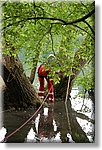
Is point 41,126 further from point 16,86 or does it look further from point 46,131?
point 16,86

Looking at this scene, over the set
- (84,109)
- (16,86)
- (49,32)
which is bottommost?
(84,109)

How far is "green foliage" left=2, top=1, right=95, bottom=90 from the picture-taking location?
6.55 ft

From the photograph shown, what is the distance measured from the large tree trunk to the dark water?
0.07 meters

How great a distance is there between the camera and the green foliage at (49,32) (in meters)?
2.00

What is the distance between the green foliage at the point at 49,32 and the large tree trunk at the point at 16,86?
6 centimetres

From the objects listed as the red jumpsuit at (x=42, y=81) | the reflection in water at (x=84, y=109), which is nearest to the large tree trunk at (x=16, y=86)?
the red jumpsuit at (x=42, y=81)

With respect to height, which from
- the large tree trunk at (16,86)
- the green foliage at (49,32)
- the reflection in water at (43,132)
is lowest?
the reflection in water at (43,132)

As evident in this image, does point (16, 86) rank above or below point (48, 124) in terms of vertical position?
above

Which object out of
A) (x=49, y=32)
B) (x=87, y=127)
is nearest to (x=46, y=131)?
(x=87, y=127)

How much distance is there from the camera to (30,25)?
2.01 metres

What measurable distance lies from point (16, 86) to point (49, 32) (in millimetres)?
431

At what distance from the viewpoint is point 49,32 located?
2.02 m

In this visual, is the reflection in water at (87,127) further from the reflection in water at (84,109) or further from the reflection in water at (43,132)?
the reflection in water at (43,132)

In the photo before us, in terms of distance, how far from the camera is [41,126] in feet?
6.55
